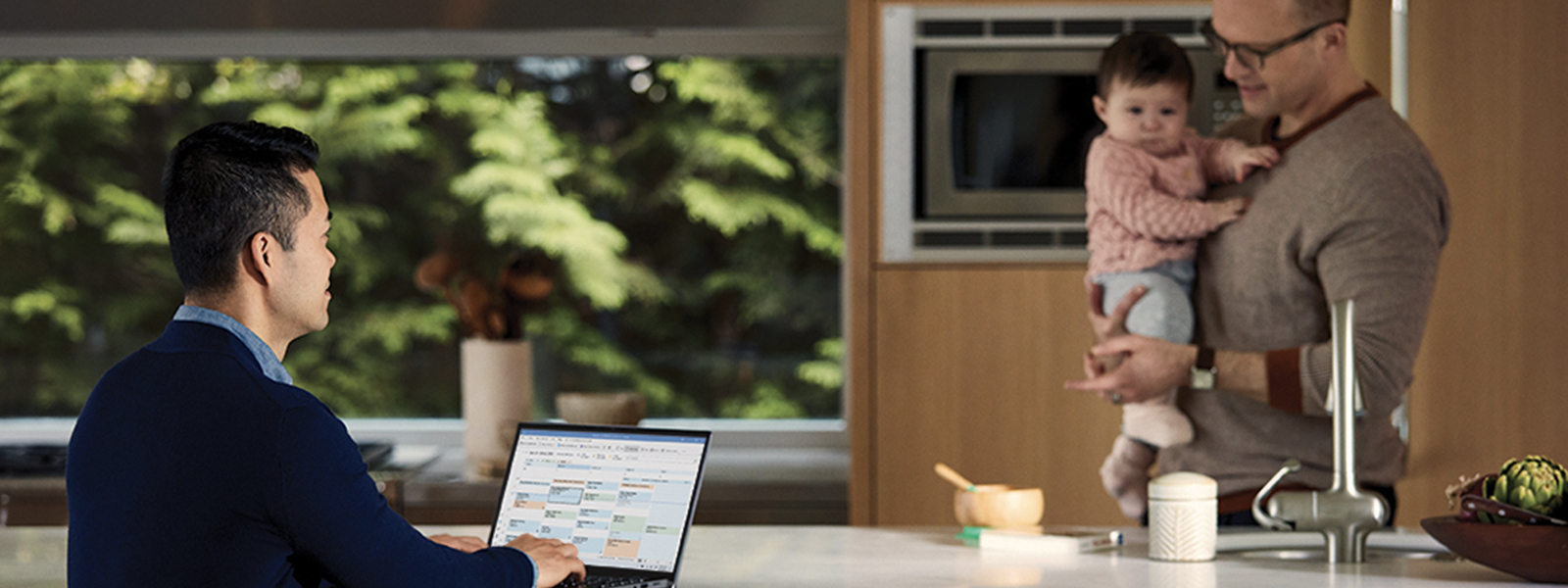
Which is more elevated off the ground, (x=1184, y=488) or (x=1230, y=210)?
(x=1230, y=210)

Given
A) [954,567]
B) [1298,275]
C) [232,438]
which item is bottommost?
[954,567]

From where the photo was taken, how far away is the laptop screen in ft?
4.77

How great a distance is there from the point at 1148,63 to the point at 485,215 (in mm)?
2085

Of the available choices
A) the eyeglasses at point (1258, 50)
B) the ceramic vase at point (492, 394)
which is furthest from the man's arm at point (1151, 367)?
the ceramic vase at point (492, 394)

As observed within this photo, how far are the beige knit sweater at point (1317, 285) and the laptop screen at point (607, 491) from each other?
0.87m

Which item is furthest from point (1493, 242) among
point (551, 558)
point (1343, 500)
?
point (551, 558)

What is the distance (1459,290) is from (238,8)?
8.76 feet

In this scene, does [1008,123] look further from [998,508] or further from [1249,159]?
[998,508]

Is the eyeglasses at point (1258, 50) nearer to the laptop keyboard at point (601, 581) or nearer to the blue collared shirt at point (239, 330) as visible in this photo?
the laptop keyboard at point (601, 581)

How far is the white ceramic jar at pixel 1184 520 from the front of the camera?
5.24ft

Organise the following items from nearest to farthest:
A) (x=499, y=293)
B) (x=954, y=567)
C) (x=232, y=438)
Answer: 1. (x=232, y=438)
2. (x=954, y=567)
3. (x=499, y=293)

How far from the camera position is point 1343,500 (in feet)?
5.26

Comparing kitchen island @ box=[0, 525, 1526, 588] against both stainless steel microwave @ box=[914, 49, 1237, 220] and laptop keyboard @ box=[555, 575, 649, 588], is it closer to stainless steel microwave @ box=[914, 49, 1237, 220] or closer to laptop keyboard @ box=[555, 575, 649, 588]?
laptop keyboard @ box=[555, 575, 649, 588]

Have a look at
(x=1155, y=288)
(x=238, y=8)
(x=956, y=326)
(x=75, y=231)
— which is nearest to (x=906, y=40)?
→ (x=956, y=326)
